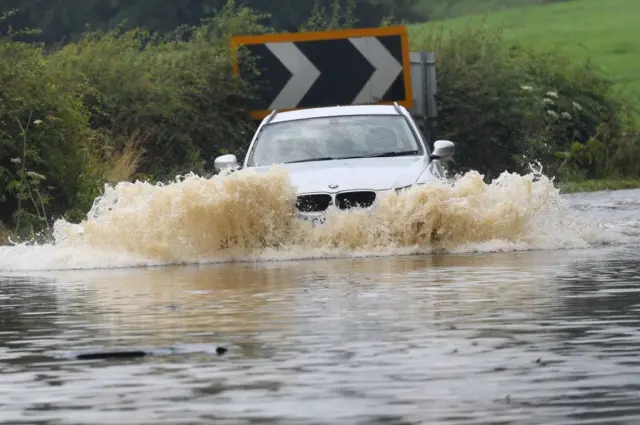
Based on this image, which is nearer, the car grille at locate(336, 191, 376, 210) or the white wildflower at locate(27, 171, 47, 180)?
the car grille at locate(336, 191, 376, 210)

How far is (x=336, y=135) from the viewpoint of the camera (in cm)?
1989

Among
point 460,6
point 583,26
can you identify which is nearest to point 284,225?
point 583,26

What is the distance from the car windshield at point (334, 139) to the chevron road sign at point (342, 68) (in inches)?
378

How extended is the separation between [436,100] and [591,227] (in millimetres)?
14628

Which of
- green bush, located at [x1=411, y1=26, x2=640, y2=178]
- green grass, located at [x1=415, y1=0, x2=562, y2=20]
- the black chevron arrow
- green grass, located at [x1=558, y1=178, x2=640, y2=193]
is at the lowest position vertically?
green grass, located at [x1=558, y1=178, x2=640, y2=193]

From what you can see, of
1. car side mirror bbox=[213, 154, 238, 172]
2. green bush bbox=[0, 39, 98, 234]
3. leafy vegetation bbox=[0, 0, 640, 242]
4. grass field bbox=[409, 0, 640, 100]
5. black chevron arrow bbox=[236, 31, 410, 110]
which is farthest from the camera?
grass field bbox=[409, 0, 640, 100]

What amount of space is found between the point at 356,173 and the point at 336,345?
849cm

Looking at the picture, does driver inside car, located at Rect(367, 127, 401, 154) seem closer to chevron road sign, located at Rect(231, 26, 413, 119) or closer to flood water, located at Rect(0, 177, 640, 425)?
flood water, located at Rect(0, 177, 640, 425)

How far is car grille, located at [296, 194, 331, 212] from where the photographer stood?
17.9m

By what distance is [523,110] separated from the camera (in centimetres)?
3703

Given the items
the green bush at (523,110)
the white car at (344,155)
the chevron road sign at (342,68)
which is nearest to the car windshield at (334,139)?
the white car at (344,155)

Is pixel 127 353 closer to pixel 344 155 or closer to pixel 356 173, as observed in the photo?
pixel 356 173

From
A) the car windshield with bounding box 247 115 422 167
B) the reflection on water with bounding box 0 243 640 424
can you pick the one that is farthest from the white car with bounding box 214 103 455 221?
the reflection on water with bounding box 0 243 640 424

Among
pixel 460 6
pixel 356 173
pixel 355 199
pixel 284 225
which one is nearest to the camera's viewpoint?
pixel 355 199
